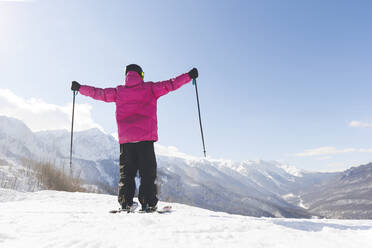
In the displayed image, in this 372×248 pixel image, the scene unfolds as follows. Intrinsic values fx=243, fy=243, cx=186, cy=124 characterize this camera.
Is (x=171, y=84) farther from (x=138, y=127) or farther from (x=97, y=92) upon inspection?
(x=97, y=92)

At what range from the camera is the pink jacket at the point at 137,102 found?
12.3 feet

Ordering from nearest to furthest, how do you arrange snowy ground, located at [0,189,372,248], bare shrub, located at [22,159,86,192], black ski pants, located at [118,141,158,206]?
snowy ground, located at [0,189,372,248]
black ski pants, located at [118,141,158,206]
bare shrub, located at [22,159,86,192]

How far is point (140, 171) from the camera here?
3.72 meters

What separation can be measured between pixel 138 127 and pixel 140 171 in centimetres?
67

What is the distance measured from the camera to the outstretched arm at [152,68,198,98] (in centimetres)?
395

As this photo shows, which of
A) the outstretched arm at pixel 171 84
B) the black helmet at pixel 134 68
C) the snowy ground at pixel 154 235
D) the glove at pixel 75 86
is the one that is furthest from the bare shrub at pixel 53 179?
the snowy ground at pixel 154 235

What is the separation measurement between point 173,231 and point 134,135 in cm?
209

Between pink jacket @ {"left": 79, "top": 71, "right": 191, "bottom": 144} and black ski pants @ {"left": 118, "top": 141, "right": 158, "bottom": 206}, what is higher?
pink jacket @ {"left": 79, "top": 71, "right": 191, "bottom": 144}

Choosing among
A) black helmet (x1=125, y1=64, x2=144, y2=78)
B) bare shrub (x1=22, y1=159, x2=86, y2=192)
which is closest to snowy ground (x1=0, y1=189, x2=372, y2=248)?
black helmet (x1=125, y1=64, x2=144, y2=78)

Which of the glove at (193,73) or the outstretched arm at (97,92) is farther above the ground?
the glove at (193,73)

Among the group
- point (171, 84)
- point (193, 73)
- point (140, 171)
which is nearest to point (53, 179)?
point (140, 171)

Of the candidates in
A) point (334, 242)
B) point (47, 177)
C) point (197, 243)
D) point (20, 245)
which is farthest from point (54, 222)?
point (47, 177)

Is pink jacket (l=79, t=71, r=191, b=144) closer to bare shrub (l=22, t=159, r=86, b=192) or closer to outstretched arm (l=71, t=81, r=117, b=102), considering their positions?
outstretched arm (l=71, t=81, r=117, b=102)

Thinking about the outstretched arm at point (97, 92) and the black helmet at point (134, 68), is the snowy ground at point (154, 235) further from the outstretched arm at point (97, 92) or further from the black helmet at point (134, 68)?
the black helmet at point (134, 68)
